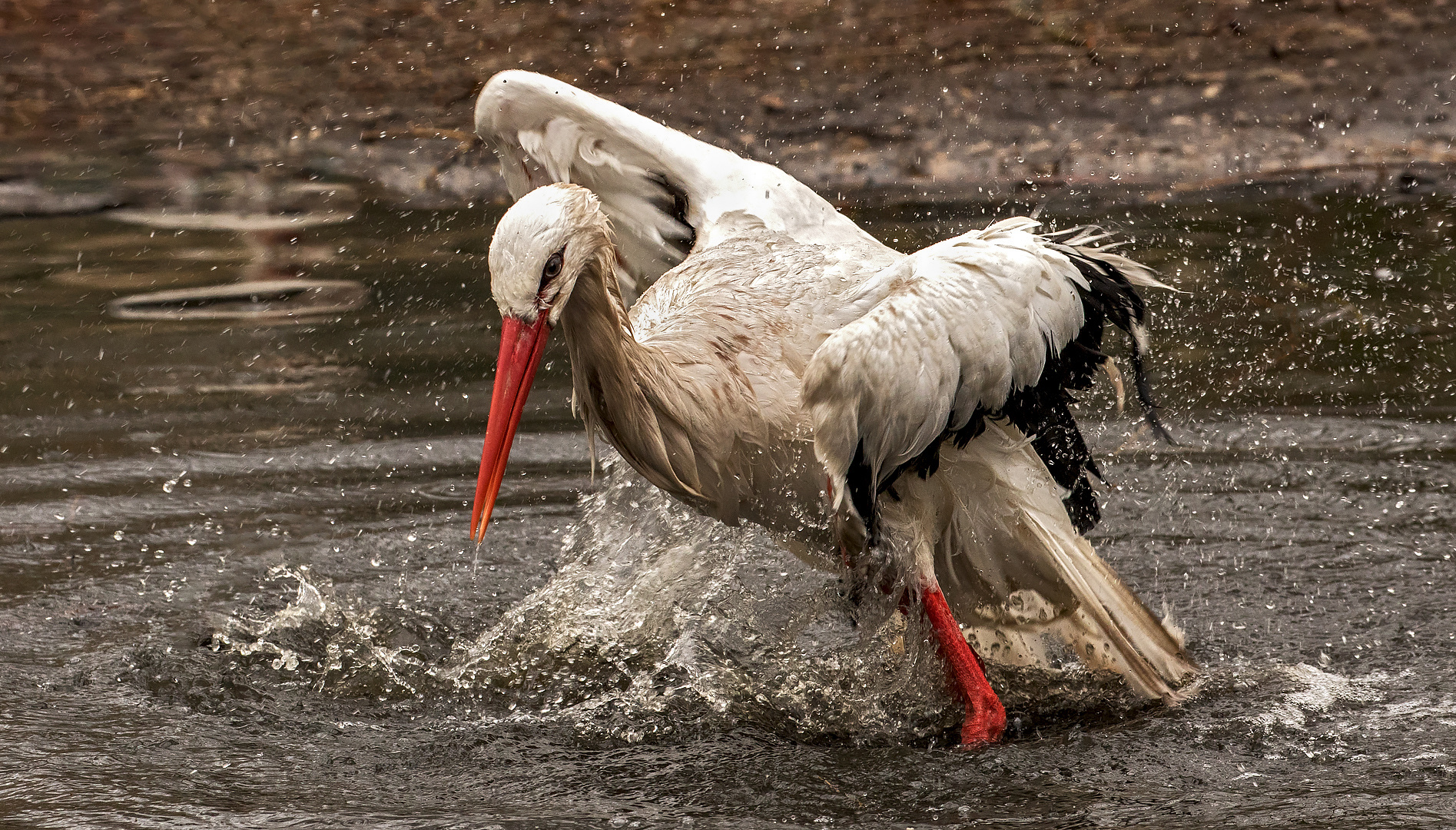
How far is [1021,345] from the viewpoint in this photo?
4.34 metres

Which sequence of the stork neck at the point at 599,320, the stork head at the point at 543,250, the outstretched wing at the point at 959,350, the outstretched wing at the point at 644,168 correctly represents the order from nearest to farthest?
the stork head at the point at 543,250, the stork neck at the point at 599,320, the outstretched wing at the point at 959,350, the outstretched wing at the point at 644,168

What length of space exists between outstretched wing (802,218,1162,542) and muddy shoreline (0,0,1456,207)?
5225mm

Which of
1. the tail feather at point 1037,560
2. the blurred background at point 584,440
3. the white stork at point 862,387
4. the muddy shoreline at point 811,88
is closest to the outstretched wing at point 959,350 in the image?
the white stork at point 862,387

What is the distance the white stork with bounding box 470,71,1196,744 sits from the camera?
4074 millimetres

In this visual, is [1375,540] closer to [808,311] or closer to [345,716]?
[808,311]

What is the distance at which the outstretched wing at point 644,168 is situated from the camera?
5.28 meters

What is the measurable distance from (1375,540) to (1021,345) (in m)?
1.91

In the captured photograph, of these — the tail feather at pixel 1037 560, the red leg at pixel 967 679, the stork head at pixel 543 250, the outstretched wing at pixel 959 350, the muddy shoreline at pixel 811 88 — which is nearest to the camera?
the stork head at pixel 543 250

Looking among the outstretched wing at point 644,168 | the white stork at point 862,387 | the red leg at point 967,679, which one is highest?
the outstretched wing at point 644,168

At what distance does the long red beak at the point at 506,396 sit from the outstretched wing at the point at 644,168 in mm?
1468

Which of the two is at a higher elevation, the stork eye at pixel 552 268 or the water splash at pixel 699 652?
the stork eye at pixel 552 268

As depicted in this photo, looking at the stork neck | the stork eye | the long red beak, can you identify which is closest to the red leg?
the stork neck

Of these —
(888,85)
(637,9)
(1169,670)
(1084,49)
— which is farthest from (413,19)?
(1169,670)

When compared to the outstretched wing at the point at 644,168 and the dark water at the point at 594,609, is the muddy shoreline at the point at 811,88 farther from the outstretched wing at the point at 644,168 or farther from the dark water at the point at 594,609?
the outstretched wing at the point at 644,168
